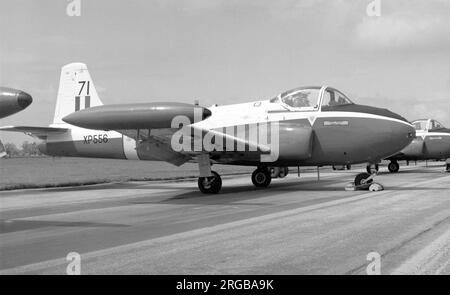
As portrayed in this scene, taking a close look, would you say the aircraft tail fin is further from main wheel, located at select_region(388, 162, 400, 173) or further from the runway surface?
main wheel, located at select_region(388, 162, 400, 173)

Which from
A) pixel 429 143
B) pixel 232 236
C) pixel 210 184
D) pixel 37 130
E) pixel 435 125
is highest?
pixel 435 125

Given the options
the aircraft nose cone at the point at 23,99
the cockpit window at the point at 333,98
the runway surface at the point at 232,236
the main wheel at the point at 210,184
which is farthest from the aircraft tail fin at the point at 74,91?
the aircraft nose cone at the point at 23,99

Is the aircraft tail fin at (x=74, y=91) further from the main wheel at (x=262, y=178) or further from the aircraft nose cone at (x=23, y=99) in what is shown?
the aircraft nose cone at (x=23, y=99)

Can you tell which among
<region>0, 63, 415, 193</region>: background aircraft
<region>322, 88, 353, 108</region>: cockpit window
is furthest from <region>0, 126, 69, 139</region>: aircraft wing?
<region>322, 88, 353, 108</region>: cockpit window

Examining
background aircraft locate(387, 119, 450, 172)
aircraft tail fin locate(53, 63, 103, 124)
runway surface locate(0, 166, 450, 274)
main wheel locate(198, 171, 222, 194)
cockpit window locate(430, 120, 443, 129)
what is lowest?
runway surface locate(0, 166, 450, 274)

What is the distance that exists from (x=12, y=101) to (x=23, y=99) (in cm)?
13

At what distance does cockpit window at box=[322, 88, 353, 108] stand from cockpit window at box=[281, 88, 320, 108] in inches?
9.8

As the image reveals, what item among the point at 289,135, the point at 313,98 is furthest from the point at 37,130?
the point at 313,98

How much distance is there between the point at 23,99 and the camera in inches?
254

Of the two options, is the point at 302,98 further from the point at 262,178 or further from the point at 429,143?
the point at 429,143

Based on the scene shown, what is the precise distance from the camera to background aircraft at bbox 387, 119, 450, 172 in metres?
28.5

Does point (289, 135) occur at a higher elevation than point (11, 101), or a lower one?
lower

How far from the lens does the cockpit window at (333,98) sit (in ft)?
48.0
